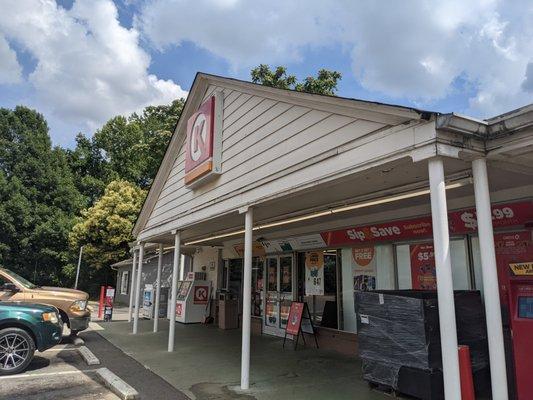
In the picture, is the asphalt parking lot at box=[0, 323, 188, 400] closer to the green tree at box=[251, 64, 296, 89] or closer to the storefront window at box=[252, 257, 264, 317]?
the storefront window at box=[252, 257, 264, 317]

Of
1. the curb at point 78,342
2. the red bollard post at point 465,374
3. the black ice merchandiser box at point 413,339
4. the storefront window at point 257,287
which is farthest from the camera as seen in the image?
the storefront window at point 257,287

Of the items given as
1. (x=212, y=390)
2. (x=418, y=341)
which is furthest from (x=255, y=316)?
(x=418, y=341)

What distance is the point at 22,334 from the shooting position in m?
7.46

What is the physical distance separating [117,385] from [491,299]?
532cm

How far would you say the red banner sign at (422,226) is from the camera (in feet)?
19.1

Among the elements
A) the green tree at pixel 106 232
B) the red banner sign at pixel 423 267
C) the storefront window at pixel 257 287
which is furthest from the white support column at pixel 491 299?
the green tree at pixel 106 232

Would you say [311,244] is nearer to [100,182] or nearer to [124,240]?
[124,240]

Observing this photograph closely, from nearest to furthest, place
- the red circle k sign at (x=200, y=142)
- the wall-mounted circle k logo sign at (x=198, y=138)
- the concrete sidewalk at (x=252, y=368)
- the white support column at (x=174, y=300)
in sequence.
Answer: the concrete sidewalk at (x=252, y=368) → the red circle k sign at (x=200, y=142) → the wall-mounted circle k logo sign at (x=198, y=138) → the white support column at (x=174, y=300)

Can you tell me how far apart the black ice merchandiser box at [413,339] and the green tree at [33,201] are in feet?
98.0

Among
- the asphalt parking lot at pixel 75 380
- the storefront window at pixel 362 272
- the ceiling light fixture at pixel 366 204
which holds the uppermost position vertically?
the ceiling light fixture at pixel 366 204

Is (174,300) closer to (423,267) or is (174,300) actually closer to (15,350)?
(15,350)

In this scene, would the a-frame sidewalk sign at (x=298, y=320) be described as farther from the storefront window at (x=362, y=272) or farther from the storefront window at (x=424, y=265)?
the storefront window at (x=424, y=265)

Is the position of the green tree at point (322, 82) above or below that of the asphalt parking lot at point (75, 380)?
above

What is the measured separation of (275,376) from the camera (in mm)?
7156
